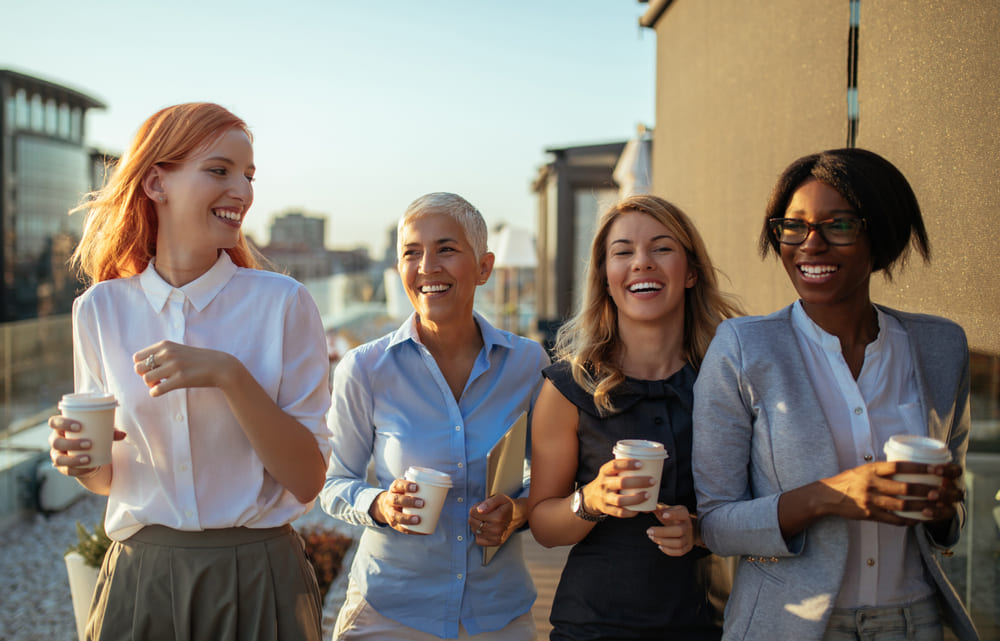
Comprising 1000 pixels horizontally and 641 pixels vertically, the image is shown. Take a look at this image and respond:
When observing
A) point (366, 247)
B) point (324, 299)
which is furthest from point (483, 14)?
point (366, 247)

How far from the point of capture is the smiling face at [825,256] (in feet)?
5.17

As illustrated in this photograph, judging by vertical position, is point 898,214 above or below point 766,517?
above

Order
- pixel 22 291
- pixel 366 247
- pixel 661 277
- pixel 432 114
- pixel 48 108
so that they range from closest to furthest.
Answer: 1. pixel 661 277
2. pixel 22 291
3. pixel 48 108
4. pixel 432 114
5. pixel 366 247

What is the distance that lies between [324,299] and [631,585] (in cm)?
1058

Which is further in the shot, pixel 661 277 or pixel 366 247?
pixel 366 247

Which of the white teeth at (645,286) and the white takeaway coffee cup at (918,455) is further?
the white teeth at (645,286)

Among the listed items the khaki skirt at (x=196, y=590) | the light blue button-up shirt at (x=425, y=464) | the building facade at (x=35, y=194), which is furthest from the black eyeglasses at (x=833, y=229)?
the building facade at (x=35, y=194)

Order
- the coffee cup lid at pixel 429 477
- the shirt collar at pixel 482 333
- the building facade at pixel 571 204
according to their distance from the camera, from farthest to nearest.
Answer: the building facade at pixel 571 204 → the shirt collar at pixel 482 333 → the coffee cup lid at pixel 429 477

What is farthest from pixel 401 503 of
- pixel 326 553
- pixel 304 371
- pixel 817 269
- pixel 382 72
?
pixel 382 72

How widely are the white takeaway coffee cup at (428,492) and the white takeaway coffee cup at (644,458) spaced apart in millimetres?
449

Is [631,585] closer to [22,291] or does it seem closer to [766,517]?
[766,517]

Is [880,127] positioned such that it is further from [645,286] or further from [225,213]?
[225,213]

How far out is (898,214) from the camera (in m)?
1.59

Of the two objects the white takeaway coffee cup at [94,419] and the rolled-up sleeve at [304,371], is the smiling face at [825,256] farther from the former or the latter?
the white takeaway coffee cup at [94,419]
